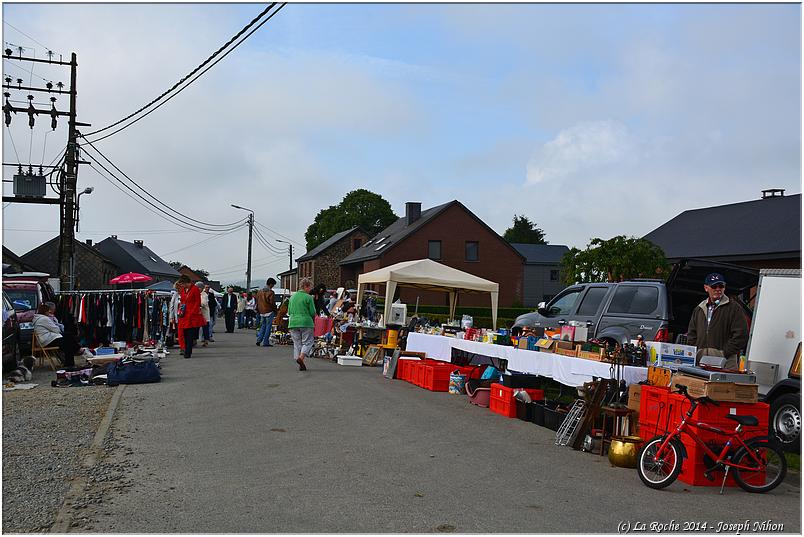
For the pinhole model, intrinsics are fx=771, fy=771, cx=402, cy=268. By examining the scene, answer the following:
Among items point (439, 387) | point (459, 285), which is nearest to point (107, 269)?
point (459, 285)

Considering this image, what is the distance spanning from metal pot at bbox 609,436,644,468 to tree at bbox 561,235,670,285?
17.8m

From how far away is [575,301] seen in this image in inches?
587

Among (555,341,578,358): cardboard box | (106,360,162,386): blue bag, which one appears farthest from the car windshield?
(555,341,578,358): cardboard box

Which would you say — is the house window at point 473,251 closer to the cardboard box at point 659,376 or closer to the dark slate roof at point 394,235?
the dark slate roof at point 394,235

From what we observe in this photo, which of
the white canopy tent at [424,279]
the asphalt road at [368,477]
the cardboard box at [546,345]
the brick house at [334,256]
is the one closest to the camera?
the asphalt road at [368,477]

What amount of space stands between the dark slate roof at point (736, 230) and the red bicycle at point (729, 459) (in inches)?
1050

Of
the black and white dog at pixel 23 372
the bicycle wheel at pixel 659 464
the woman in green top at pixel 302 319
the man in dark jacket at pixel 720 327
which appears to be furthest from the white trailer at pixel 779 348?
the black and white dog at pixel 23 372

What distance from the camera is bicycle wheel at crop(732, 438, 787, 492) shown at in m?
7.18

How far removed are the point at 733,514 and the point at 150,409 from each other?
26.4 ft

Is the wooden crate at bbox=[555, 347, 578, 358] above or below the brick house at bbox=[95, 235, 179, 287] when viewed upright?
below

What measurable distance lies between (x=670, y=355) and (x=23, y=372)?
12198mm

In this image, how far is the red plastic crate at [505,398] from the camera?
11.2 m

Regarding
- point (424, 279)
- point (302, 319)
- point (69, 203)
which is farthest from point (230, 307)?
point (302, 319)

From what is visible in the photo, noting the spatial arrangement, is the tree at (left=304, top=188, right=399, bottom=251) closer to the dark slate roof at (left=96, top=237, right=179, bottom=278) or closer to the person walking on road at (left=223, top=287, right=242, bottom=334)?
the dark slate roof at (left=96, top=237, right=179, bottom=278)
